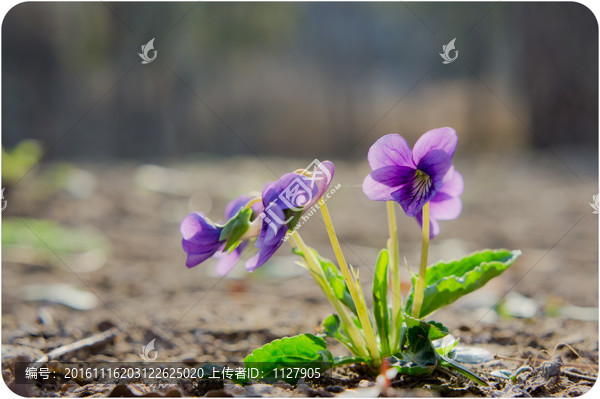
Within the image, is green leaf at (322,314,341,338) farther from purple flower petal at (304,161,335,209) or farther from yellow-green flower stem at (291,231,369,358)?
purple flower petal at (304,161,335,209)

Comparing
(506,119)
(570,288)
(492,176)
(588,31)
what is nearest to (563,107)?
(588,31)

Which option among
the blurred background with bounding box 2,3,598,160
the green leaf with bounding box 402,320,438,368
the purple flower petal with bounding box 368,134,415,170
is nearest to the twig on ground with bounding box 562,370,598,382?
the green leaf with bounding box 402,320,438,368

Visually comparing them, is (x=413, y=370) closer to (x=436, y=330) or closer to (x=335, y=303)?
(x=436, y=330)

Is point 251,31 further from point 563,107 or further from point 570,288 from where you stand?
point 570,288

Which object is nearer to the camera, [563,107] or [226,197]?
[226,197]

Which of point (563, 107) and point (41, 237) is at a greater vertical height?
point (563, 107)

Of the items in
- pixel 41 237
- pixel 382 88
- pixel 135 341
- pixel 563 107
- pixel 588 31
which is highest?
pixel 382 88
